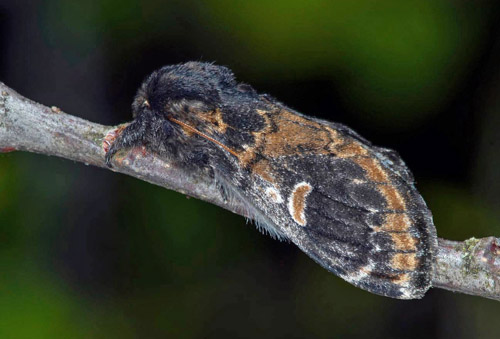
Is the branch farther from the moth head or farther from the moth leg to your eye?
the moth head

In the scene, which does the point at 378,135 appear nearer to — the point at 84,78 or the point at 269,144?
the point at 269,144

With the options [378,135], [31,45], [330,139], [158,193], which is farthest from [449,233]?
[31,45]

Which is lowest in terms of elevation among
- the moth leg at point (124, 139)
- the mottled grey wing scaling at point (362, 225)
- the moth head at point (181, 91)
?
the mottled grey wing scaling at point (362, 225)

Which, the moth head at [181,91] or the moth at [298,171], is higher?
the moth head at [181,91]

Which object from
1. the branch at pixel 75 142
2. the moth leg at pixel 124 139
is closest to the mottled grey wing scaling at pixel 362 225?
the branch at pixel 75 142

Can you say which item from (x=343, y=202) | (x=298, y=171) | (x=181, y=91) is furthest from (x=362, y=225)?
(x=181, y=91)

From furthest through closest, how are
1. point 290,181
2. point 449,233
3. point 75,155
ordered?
point 449,233 < point 75,155 < point 290,181

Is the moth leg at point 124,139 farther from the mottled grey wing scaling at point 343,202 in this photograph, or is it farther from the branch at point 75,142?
the mottled grey wing scaling at point 343,202

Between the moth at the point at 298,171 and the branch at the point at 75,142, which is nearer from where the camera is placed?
the moth at the point at 298,171
